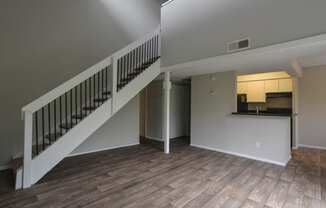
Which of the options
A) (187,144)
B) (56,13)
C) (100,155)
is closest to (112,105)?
(100,155)

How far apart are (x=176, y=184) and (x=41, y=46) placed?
3.95 metres

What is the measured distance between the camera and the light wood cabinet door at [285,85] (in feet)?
17.7

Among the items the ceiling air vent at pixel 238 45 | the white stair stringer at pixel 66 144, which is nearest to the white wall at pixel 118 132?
the white stair stringer at pixel 66 144

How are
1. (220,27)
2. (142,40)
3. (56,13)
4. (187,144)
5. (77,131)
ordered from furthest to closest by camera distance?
(187,144) → (142,40) → (56,13) → (220,27) → (77,131)

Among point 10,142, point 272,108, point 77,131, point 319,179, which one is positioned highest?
point 272,108

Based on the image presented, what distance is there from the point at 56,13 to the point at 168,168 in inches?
166

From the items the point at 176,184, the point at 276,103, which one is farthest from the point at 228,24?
the point at 276,103

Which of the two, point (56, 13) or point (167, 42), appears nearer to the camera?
point (56, 13)

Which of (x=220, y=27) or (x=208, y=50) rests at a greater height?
(x=220, y=27)

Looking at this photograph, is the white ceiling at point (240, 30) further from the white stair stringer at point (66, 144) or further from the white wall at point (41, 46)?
the white stair stringer at point (66, 144)

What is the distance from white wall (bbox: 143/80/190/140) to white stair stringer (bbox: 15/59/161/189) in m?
2.41

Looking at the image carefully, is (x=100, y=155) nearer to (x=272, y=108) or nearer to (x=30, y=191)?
(x=30, y=191)

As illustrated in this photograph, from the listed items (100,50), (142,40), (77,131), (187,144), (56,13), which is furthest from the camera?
(187,144)

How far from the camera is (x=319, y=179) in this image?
9.95 feet
